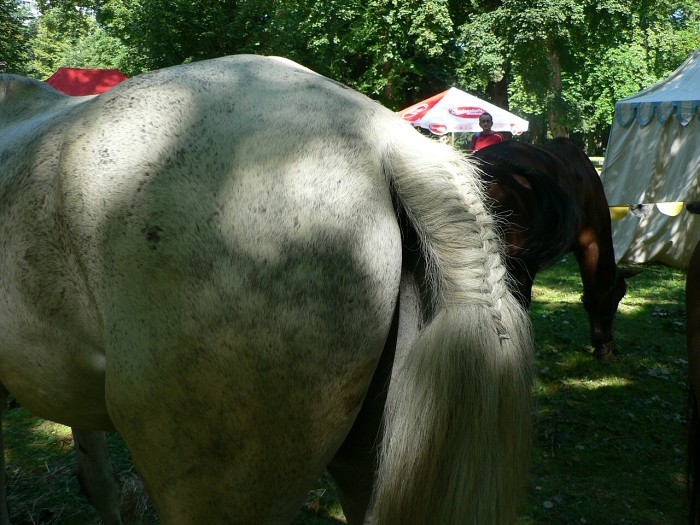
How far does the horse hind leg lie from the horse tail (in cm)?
181

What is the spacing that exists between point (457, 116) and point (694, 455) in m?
12.6

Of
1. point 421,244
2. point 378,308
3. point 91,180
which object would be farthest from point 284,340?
point 91,180

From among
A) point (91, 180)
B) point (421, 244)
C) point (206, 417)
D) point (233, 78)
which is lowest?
point (206, 417)

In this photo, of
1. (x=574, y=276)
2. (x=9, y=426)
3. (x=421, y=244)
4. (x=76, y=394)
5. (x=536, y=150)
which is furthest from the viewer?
(x=574, y=276)

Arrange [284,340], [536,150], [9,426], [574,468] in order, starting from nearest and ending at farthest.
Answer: [284,340]
[574,468]
[9,426]
[536,150]

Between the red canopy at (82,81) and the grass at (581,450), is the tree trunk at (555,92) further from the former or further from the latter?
the grass at (581,450)

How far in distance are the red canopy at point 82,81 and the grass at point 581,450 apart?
732 cm

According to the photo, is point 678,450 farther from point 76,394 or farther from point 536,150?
point 76,394

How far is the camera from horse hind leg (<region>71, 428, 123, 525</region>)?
273 centimetres

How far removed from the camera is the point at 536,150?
483 centimetres

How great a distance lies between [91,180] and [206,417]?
0.54 meters

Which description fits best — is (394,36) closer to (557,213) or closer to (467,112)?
(467,112)

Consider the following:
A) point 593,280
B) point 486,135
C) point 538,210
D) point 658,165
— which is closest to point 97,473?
point 538,210

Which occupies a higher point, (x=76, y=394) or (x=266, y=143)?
(x=266, y=143)
